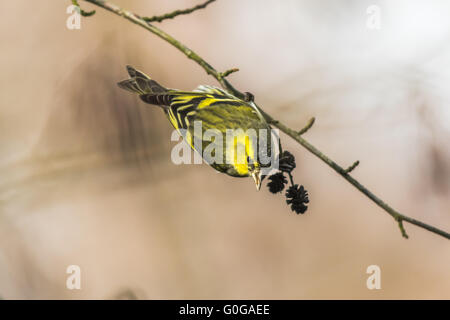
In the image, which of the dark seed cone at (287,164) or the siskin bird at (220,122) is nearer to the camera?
the dark seed cone at (287,164)

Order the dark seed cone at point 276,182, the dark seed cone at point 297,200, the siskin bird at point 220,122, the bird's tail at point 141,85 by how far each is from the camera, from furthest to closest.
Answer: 1. the bird's tail at point 141,85
2. the siskin bird at point 220,122
3. the dark seed cone at point 276,182
4. the dark seed cone at point 297,200

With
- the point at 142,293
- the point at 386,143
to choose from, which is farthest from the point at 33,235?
the point at 386,143

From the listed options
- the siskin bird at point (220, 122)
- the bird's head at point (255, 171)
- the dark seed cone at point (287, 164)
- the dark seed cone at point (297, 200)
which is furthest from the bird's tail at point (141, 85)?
the dark seed cone at point (297, 200)

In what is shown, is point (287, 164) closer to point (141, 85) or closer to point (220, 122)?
point (220, 122)

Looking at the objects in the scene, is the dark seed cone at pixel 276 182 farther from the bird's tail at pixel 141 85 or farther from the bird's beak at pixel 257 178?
the bird's tail at pixel 141 85

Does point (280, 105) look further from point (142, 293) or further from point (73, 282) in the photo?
point (73, 282)

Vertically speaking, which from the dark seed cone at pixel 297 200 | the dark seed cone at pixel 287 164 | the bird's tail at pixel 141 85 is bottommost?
the dark seed cone at pixel 297 200
